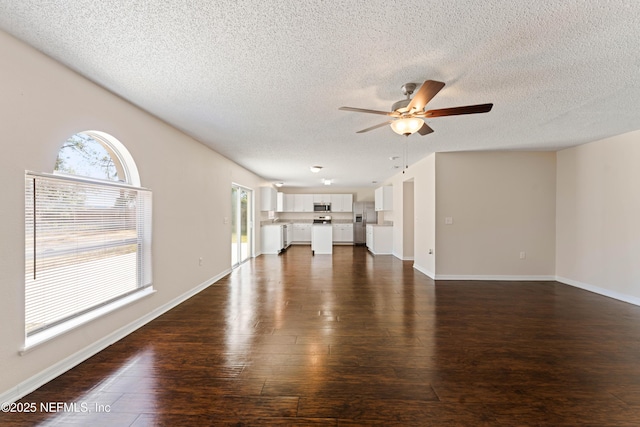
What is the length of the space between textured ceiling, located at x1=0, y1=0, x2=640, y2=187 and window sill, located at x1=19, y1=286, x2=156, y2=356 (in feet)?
6.48

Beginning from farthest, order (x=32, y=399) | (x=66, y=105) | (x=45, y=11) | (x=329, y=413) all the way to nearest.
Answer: (x=66, y=105) → (x=32, y=399) → (x=329, y=413) → (x=45, y=11)

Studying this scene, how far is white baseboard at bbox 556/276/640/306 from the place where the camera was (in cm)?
373

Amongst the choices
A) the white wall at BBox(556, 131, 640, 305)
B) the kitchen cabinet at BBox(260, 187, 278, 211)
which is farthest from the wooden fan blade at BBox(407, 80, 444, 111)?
the kitchen cabinet at BBox(260, 187, 278, 211)

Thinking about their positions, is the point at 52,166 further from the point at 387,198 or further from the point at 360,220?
the point at 360,220

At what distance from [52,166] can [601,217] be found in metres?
6.57

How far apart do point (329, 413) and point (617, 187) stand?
16.4ft

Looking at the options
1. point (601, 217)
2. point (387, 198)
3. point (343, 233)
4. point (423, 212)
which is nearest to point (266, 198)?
point (343, 233)

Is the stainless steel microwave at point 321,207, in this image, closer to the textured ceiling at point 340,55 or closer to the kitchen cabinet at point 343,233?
the kitchen cabinet at point 343,233

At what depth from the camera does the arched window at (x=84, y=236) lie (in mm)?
1939

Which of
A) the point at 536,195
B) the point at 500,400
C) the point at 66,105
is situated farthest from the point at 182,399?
the point at 536,195

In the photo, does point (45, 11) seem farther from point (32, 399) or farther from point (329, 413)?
point (329, 413)

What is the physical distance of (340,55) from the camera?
6.34ft

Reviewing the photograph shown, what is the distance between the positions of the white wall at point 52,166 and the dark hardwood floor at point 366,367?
10.3 inches

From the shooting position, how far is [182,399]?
1.81 m
